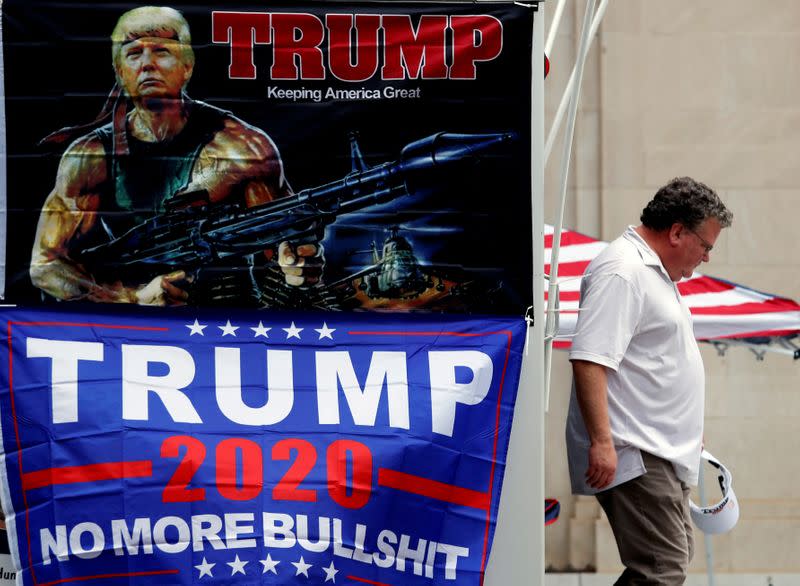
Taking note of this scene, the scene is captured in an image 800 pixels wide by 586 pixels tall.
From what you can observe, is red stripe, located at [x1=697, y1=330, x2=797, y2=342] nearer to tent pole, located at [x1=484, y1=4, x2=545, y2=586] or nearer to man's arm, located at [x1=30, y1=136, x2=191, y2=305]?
tent pole, located at [x1=484, y1=4, x2=545, y2=586]

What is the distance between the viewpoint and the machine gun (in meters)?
4.00

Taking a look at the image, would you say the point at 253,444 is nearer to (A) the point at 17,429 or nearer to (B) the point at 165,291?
(B) the point at 165,291

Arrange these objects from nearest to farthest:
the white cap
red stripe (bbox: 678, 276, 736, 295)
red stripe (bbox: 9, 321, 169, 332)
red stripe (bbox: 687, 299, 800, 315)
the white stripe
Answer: red stripe (bbox: 9, 321, 169, 332)
the white cap
the white stripe
red stripe (bbox: 687, 299, 800, 315)
red stripe (bbox: 678, 276, 736, 295)

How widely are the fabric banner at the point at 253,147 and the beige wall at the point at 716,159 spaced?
5.22 metres

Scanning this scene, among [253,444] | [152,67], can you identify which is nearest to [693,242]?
[253,444]

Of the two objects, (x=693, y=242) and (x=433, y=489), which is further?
(x=693, y=242)

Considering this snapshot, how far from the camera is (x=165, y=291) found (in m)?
4.02

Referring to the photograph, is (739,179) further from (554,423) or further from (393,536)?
(393,536)

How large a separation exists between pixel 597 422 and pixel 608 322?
35 centimetres

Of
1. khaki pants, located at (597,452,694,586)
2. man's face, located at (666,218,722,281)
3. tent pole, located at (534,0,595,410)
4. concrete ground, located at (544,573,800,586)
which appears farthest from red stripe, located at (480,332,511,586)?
concrete ground, located at (544,573,800,586)

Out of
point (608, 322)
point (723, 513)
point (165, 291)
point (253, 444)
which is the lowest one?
point (723, 513)

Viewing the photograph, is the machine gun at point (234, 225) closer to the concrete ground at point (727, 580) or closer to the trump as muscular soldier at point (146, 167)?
the trump as muscular soldier at point (146, 167)

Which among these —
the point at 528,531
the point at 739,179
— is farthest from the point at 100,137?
the point at 739,179

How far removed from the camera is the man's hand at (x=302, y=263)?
403 cm
